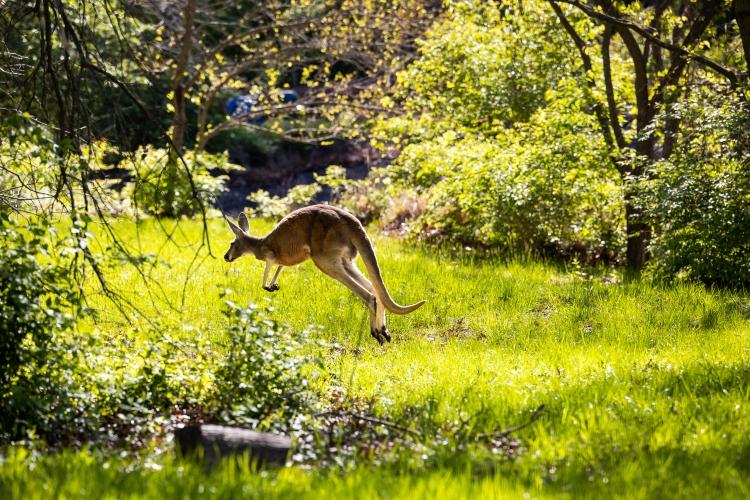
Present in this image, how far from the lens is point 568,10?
49.6ft

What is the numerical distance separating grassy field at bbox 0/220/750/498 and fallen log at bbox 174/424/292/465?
8.2 inches

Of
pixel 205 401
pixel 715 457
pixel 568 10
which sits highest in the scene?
pixel 568 10

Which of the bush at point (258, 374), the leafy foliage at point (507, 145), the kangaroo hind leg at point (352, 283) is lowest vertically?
the bush at point (258, 374)

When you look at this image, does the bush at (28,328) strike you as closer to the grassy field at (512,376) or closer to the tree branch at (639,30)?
the grassy field at (512,376)

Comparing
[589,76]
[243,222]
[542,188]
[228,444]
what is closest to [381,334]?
[243,222]

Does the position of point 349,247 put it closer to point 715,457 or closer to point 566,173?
point 715,457

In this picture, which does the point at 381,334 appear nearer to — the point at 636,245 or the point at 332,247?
the point at 332,247

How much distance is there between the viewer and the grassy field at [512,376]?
5070 millimetres

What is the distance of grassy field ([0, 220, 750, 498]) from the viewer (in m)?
5.07

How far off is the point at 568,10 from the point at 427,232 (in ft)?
18.3

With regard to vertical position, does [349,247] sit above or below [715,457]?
above

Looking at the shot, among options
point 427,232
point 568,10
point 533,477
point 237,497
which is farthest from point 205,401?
point 427,232

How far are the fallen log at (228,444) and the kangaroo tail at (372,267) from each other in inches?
127

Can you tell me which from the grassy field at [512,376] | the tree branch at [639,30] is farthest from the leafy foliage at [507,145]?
the tree branch at [639,30]
